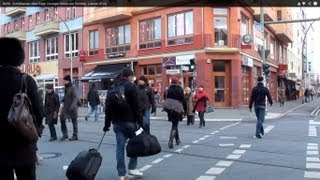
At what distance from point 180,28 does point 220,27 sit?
8.72 ft

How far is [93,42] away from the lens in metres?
41.8

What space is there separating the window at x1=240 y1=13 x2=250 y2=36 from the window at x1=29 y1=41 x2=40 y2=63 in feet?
72.1

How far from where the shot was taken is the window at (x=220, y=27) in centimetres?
3353

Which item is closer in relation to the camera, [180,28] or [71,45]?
[180,28]

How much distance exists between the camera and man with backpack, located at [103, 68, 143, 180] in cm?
788

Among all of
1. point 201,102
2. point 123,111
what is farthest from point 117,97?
point 201,102

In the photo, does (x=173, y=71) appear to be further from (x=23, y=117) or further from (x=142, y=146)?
(x=23, y=117)

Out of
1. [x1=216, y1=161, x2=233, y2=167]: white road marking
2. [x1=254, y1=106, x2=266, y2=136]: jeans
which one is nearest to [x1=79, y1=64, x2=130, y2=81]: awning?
[x1=254, y1=106, x2=266, y2=136]: jeans

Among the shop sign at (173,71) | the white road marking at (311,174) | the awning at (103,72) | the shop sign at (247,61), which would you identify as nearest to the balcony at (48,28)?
the awning at (103,72)

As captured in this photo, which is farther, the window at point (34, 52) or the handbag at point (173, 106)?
the window at point (34, 52)

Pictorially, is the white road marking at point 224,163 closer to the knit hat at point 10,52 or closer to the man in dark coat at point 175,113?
the man in dark coat at point 175,113

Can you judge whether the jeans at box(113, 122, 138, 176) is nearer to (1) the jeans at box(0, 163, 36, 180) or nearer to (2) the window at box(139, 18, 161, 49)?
(1) the jeans at box(0, 163, 36, 180)

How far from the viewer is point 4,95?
427 centimetres

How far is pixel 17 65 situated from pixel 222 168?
5475 millimetres
